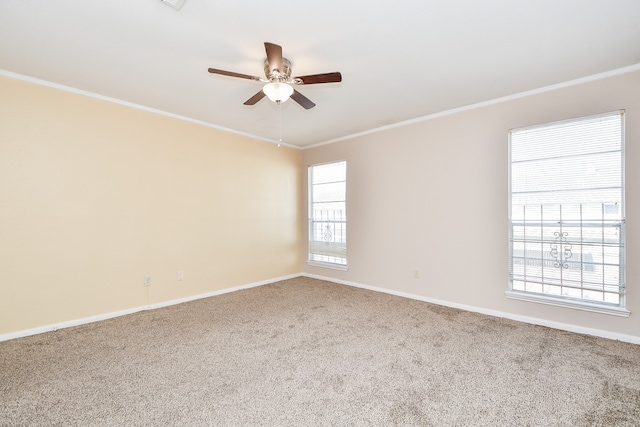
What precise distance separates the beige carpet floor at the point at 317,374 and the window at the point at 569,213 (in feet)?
1.61

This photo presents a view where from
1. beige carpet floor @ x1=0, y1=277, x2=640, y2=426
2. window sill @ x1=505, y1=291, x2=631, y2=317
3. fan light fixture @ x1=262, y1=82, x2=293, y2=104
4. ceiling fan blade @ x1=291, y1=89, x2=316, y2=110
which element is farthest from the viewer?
window sill @ x1=505, y1=291, x2=631, y2=317

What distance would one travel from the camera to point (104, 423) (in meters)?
1.61

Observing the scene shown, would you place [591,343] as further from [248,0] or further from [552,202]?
[248,0]

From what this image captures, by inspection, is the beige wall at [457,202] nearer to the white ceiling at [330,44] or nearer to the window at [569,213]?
the window at [569,213]

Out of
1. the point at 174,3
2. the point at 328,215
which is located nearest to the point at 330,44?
the point at 174,3

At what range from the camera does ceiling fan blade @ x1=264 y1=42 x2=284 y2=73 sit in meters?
1.89

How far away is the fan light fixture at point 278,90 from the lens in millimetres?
2255

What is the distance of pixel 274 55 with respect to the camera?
1.99 m

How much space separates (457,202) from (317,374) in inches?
106

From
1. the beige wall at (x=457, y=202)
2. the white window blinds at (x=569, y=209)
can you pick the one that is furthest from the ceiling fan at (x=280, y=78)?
the white window blinds at (x=569, y=209)

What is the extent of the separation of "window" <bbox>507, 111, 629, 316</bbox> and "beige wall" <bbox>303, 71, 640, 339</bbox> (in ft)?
0.28

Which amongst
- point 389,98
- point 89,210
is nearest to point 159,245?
point 89,210

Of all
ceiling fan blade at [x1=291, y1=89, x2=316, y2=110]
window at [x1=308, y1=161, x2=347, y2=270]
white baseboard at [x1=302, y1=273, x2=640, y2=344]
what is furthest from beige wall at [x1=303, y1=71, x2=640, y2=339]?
ceiling fan blade at [x1=291, y1=89, x2=316, y2=110]

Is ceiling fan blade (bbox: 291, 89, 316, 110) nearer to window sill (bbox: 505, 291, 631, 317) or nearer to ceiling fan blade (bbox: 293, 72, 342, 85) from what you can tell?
ceiling fan blade (bbox: 293, 72, 342, 85)
